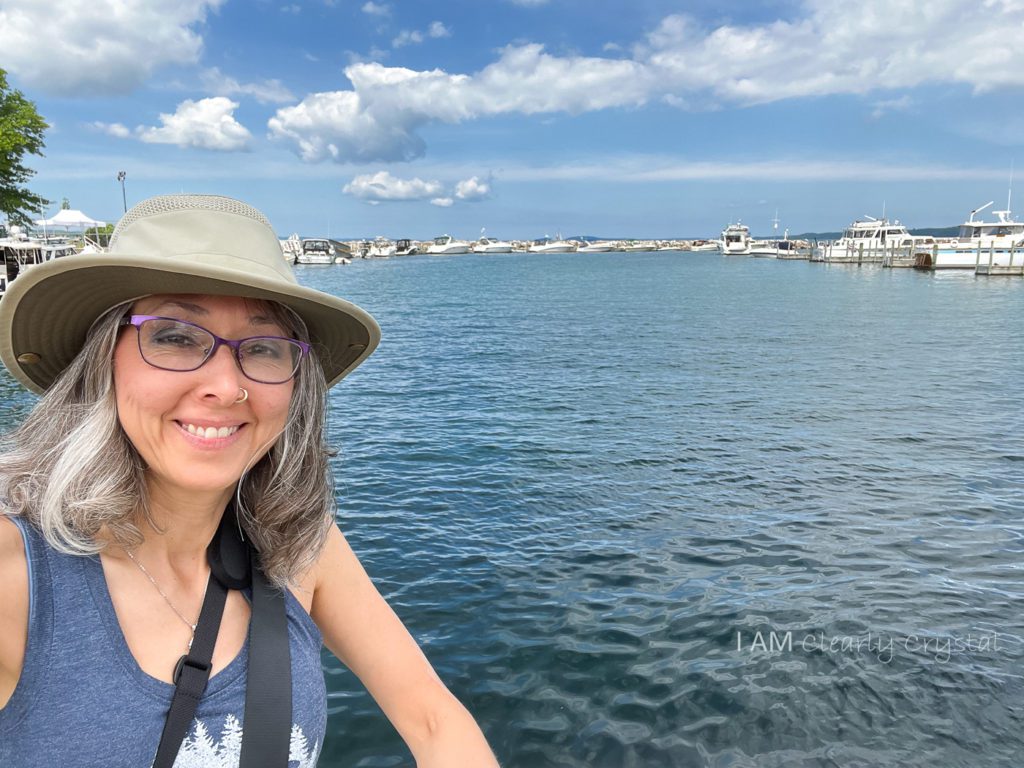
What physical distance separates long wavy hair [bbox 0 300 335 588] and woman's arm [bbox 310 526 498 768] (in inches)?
6.6

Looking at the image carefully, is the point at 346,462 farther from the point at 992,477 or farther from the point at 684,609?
the point at 992,477

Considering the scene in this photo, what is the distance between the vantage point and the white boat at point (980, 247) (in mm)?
68312

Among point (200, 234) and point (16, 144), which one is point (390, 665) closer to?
point (200, 234)

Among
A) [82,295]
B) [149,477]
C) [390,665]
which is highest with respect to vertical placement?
[82,295]

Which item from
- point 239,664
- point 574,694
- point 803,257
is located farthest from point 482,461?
point 803,257

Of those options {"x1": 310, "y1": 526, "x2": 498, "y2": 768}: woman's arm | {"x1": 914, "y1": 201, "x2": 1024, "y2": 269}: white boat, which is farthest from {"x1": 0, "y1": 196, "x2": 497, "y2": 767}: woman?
{"x1": 914, "y1": 201, "x2": 1024, "y2": 269}: white boat

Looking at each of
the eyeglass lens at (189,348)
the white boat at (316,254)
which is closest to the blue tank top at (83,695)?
the eyeglass lens at (189,348)

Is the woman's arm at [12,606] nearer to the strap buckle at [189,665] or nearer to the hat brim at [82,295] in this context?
the strap buckle at [189,665]

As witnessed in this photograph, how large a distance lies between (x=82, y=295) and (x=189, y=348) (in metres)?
0.27

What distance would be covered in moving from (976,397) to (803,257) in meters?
115

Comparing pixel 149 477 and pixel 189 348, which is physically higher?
pixel 189 348

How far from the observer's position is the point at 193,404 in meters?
1.85

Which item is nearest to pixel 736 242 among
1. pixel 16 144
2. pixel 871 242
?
pixel 871 242

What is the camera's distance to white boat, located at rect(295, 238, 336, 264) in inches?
4662
